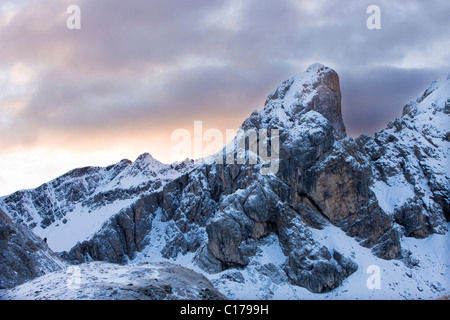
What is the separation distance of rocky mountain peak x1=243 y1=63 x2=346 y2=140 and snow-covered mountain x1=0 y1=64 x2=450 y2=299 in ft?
1.45

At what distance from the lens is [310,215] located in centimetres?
12206

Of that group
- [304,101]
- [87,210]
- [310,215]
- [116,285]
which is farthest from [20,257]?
[87,210]

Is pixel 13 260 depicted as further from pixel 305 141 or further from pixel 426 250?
pixel 426 250

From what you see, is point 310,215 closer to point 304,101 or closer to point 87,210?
point 304,101

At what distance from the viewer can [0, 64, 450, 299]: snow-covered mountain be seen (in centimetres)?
11069

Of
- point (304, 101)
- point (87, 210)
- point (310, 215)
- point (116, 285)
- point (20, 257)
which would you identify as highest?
point (304, 101)

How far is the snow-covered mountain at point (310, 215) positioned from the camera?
110688mm

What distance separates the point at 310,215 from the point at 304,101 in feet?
143

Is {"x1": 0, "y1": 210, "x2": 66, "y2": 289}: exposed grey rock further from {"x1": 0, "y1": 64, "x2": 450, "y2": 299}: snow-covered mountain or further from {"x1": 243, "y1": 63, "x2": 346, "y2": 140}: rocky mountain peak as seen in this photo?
{"x1": 243, "y1": 63, "x2": 346, "y2": 140}: rocky mountain peak

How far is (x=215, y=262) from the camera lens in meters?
119

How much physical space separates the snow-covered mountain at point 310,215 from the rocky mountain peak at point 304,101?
44cm

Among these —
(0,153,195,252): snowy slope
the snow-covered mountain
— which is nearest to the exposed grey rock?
the snow-covered mountain

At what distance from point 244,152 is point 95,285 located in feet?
360

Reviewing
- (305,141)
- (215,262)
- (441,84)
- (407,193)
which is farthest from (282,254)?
(441,84)
